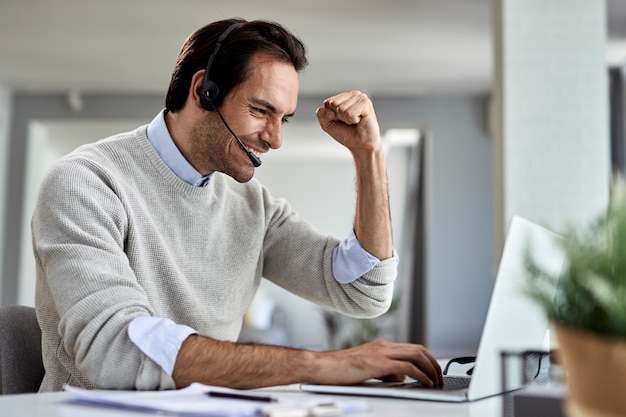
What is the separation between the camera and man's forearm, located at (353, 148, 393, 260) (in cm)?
146

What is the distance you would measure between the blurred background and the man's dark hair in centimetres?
178

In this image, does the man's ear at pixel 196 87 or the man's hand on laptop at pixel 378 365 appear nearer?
the man's hand on laptop at pixel 378 365

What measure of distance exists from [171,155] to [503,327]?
790mm

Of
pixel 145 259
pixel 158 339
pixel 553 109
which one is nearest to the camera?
pixel 158 339

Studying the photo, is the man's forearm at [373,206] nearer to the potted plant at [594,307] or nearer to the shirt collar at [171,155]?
the shirt collar at [171,155]

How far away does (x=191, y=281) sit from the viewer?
1409 mm

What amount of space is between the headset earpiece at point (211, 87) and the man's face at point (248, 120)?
2 cm

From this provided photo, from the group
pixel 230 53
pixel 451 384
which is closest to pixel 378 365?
pixel 451 384

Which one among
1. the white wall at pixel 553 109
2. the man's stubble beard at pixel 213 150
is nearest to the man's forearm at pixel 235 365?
the man's stubble beard at pixel 213 150

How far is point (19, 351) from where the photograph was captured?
1333 mm

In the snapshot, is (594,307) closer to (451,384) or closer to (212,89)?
(451,384)

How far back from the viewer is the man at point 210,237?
1012mm

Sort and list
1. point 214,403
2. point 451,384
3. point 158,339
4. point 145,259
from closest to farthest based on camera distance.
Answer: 1. point 214,403
2. point 158,339
3. point 451,384
4. point 145,259

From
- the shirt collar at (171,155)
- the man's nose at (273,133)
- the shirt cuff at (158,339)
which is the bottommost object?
the shirt cuff at (158,339)
